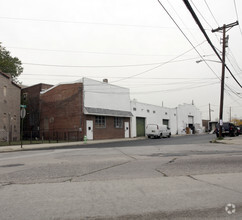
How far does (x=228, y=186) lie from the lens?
5676mm

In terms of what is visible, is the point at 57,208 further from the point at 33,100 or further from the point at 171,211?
the point at 33,100

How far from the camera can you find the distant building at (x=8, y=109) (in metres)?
29.2

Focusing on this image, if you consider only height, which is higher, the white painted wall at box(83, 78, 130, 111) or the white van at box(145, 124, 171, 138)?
the white painted wall at box(83, 78, 130, 111)

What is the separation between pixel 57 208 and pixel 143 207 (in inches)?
62.0

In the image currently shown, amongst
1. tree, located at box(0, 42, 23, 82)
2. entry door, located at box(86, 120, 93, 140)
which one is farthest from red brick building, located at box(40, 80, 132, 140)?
tree, located at box(0, 42, 23, 82)

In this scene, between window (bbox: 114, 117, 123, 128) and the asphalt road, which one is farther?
window (bbox: 114, 117, 123, 128)

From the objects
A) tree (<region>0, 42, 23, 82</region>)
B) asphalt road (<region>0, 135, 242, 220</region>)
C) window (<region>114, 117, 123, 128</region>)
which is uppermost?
tree (<region>0, 42, 23, 82</region>)

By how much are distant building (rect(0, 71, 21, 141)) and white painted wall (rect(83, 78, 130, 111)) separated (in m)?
10.3

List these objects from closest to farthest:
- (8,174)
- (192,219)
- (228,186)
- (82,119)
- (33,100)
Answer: (192,219) < (228,186) < (8,174) < (82,119) < (33,100)

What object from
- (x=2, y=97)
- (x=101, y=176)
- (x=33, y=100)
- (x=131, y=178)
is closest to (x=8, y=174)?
(x=101, y=176)

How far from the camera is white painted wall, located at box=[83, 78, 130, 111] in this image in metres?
30.0

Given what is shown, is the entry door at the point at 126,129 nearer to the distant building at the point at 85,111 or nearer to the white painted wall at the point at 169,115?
the distant building at the point at 85,111

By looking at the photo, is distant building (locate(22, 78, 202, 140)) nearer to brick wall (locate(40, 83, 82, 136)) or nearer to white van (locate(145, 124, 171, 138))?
brick wall (locate(40, 83, 82, 136))

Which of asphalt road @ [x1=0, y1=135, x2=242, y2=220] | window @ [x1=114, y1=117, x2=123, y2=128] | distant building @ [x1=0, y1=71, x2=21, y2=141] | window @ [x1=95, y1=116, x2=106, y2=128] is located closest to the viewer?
asphalt road @ [x1=0, y1=135, x2=242, y2=220]
